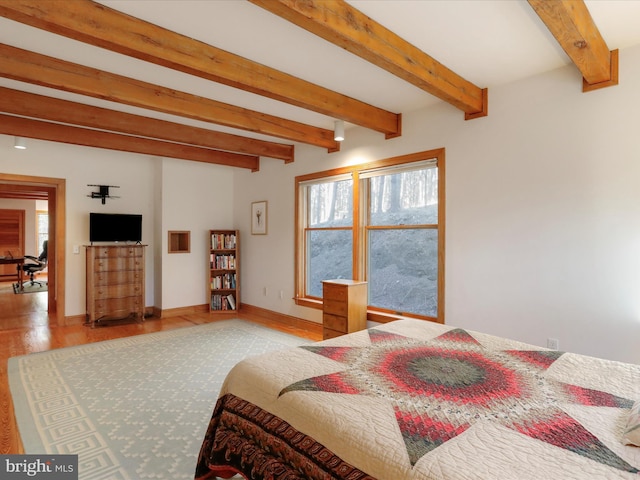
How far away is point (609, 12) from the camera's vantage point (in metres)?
2.12

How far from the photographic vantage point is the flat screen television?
16.7 ft

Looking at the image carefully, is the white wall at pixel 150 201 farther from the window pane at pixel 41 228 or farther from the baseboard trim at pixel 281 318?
the window pane at pixel 41 228

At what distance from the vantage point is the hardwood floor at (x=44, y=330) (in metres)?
3.83

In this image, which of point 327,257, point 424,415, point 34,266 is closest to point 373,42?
point 424,415

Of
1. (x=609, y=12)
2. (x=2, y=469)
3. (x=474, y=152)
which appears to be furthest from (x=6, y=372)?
(x=609, y=12)

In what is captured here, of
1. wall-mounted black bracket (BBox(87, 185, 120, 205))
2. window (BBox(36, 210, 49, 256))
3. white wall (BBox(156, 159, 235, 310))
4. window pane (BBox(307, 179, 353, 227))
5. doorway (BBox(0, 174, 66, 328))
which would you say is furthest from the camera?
window (BBox(36, 210, 49, 256))

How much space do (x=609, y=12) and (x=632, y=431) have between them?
233 centimetres

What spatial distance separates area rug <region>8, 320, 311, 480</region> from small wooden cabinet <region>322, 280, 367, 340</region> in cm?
61

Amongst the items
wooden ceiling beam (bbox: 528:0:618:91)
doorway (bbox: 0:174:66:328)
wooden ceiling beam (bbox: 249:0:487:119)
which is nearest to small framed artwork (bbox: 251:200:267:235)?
doorway (bbox: 0:174:66:328)

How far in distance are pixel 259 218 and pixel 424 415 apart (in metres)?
4.80

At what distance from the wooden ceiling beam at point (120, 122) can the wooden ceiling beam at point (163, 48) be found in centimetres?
176

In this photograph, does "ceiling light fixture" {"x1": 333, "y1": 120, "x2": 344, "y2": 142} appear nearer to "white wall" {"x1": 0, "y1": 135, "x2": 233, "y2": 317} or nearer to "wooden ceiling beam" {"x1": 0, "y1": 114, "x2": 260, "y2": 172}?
"wooden ceiling beam" {"x1": 0, "y1": 114, "x2": 260, "y2": 172}

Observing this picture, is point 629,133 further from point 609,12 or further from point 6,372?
point 6,372

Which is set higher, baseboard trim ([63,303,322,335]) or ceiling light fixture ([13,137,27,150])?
ceiling light fixture ([13,137,27,150])
